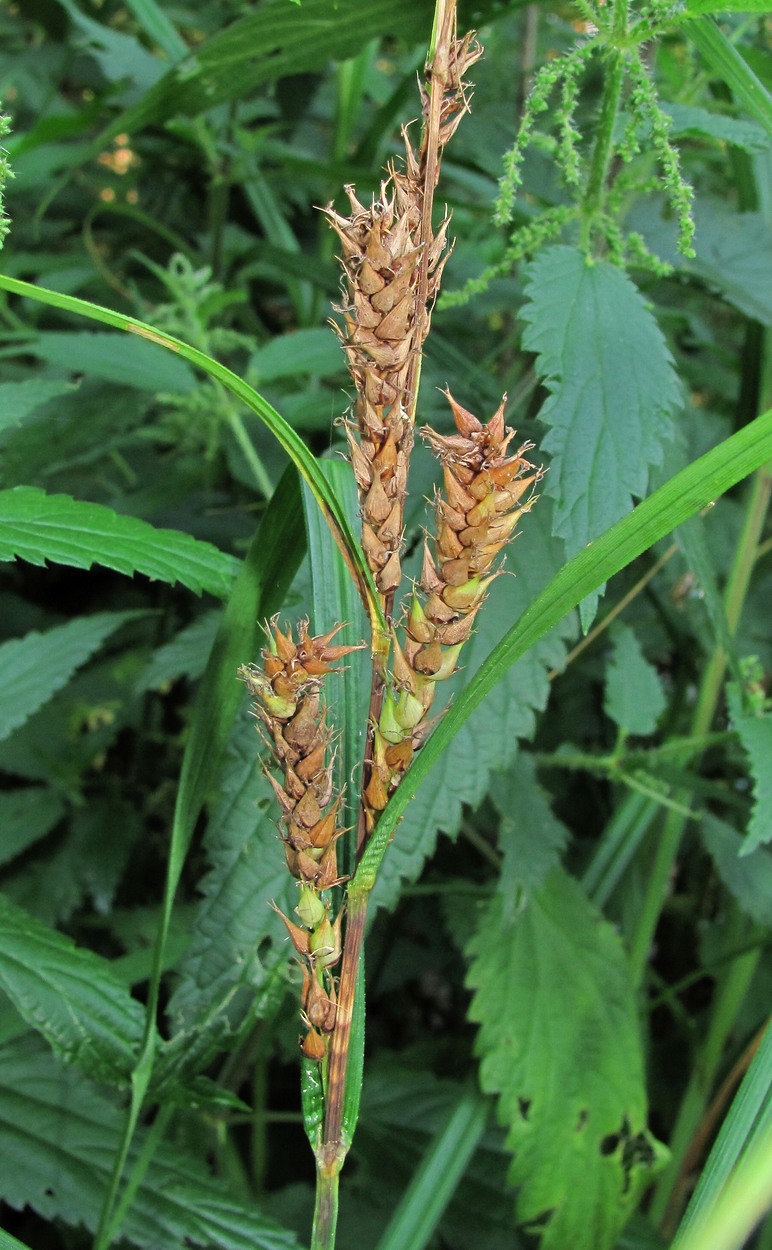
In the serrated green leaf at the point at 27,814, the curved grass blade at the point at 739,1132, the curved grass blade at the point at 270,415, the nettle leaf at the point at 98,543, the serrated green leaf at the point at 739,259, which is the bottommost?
the serrated green leaf at the point at 27,814

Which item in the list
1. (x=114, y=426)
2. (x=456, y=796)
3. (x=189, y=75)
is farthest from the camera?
(x=114, y=426)

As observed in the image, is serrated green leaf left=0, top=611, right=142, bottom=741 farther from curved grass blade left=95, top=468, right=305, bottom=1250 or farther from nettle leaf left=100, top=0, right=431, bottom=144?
nettle leaf left=100, top=0, right=431, bottom=144

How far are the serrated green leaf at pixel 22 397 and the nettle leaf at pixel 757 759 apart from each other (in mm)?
619

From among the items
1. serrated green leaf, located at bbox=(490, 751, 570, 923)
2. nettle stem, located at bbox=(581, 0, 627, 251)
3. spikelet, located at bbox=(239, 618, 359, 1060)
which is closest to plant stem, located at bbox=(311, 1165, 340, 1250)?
spikelet, located at bbox=(239, 618, 359, 1060)

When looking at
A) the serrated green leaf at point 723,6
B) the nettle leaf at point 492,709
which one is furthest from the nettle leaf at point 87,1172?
the serrated green leaf at point 723,6

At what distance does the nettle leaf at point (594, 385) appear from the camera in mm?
696

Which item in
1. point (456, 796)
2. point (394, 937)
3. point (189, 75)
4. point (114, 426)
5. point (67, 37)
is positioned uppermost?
point (67, 37)

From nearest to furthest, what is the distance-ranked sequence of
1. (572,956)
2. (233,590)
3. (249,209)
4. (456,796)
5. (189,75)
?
(233,590) → (456,796) → (189,75) → (572,956) → (249,209)

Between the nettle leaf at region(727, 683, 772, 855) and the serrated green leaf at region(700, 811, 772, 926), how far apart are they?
22cm

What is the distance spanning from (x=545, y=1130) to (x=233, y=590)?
70 cm

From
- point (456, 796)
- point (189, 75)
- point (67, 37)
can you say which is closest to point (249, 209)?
point (67, 37)

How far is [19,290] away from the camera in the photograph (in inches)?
18.1

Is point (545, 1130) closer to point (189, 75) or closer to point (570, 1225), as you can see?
point (570, 1225)

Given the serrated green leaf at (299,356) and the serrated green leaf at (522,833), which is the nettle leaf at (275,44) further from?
the serrated green leaf at (522,833)
